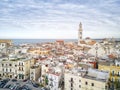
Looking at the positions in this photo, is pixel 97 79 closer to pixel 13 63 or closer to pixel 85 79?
pixel 85 79

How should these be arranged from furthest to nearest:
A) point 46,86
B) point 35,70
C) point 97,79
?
point 35,70
point 46,86
point 97,79

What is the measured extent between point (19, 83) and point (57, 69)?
2.40m

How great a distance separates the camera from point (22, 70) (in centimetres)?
1270

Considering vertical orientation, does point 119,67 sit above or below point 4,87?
above

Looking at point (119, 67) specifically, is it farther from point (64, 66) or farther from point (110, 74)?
point (64, 66)

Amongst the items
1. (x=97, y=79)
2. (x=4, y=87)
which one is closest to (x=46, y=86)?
(x=4, y=87)

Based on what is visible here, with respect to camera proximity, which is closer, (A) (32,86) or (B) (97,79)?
(B) (97,79)

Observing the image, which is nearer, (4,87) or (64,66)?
(4,87)

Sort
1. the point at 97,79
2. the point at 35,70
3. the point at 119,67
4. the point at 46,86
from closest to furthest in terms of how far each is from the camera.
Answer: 1. the point at 97,79
2. the point at 119,67
3. the point at 46,86
4. the point at 35,70

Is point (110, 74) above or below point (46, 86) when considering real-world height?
above

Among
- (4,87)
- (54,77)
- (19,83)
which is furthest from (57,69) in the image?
(4,87)

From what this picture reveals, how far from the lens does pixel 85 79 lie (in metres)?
9.39

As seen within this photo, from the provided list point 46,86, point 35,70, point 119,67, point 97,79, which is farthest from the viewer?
point 35,70

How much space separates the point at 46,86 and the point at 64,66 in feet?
6.18
